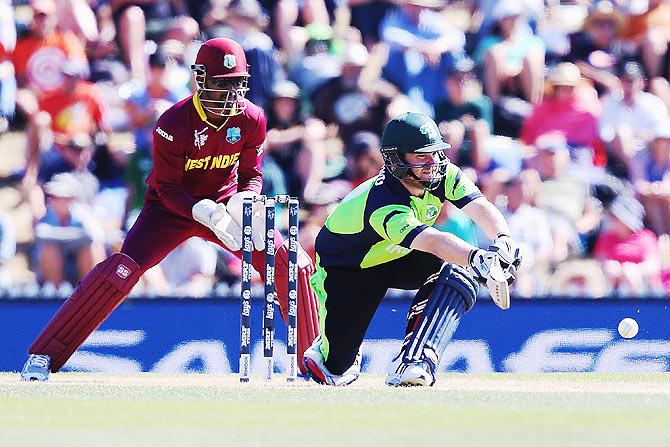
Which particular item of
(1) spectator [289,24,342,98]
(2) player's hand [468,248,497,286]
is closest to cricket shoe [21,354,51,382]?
(2) player's hand [468,248,497,286]

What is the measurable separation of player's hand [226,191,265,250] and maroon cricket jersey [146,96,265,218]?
26 cm

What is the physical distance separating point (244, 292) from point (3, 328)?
2.71 m

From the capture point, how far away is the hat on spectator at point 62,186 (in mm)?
12227

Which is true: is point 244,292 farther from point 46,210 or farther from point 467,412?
point 46,210

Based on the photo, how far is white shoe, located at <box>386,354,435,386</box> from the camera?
827cm

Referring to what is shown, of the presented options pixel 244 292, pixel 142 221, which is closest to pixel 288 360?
pixel 244 292

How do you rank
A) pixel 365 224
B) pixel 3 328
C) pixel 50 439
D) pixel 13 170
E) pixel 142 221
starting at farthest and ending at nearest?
pixel 13 170 < pixel 3 328 < pixel 142 221 < pixel 365 224 < pixel 50 439

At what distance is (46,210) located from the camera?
12.4 metres

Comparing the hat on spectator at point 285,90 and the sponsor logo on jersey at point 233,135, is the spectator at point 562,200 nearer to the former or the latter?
the hat on spectator at point 285,90

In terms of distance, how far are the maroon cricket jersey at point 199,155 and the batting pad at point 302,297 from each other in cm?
52

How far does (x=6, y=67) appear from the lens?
13.2 metres

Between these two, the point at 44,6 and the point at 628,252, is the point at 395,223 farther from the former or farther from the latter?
the point at 44,6

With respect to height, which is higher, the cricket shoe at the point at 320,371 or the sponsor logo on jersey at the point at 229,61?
the sponsor logo on jersey at the point at 229,61

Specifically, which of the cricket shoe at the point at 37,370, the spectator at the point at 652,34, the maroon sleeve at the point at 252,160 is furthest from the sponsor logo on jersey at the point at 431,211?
the spectator at the point at 652,34
